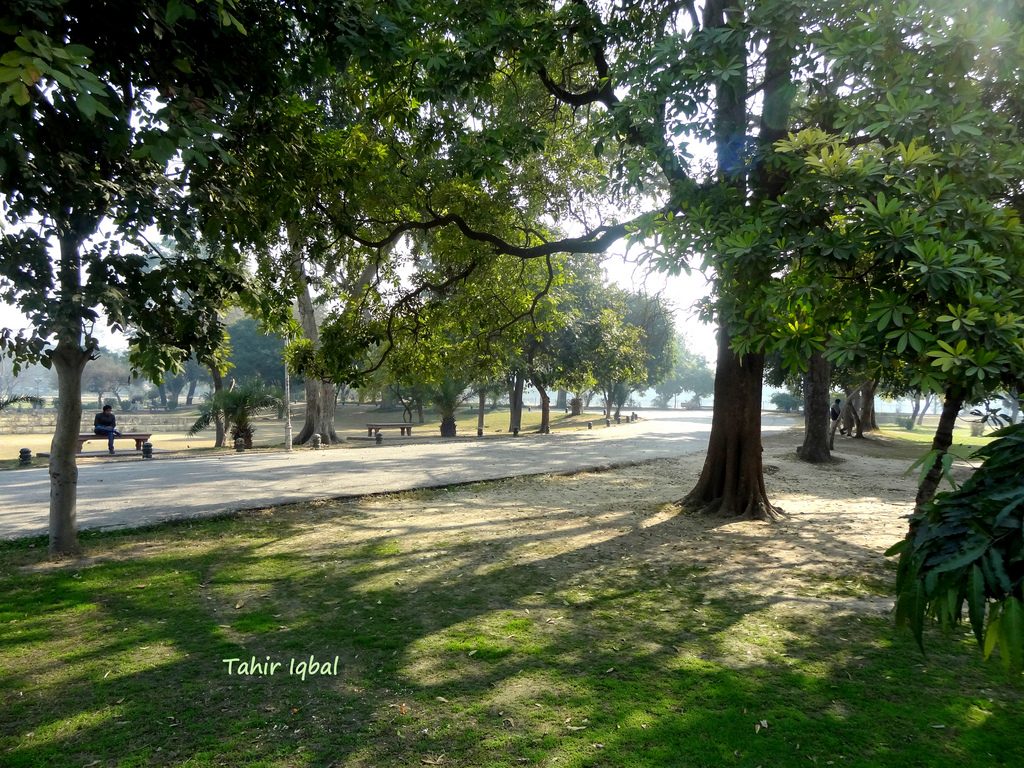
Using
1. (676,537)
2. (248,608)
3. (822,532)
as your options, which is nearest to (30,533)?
(248,608)

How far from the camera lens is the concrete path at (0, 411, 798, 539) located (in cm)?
1011

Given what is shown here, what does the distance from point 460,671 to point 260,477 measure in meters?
10.7

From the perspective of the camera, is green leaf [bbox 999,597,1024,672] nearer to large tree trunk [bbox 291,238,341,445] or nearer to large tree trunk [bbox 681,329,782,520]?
large tree trunk [bbox 681,329,782,520]

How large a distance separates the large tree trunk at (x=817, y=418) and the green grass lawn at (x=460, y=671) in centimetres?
1324

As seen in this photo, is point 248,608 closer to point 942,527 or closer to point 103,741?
point 103,741

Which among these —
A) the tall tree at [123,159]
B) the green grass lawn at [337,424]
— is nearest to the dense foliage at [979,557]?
the tall tree at [123,159]

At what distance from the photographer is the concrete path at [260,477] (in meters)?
10.1

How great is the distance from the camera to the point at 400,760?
348 centimetres

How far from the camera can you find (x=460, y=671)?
4590 millimetres

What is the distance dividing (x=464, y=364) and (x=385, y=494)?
3171 millimetres

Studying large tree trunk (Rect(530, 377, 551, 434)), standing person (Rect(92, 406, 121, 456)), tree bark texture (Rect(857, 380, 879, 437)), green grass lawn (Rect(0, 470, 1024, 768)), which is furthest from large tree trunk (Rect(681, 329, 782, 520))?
tree bark texture (Rect(857, 380, 879, 437))

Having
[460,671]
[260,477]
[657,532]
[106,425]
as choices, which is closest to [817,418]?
[657,532]

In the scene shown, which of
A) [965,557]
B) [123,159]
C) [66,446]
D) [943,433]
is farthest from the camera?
[66,446]

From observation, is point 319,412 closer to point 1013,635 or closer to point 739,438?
point 739,438
